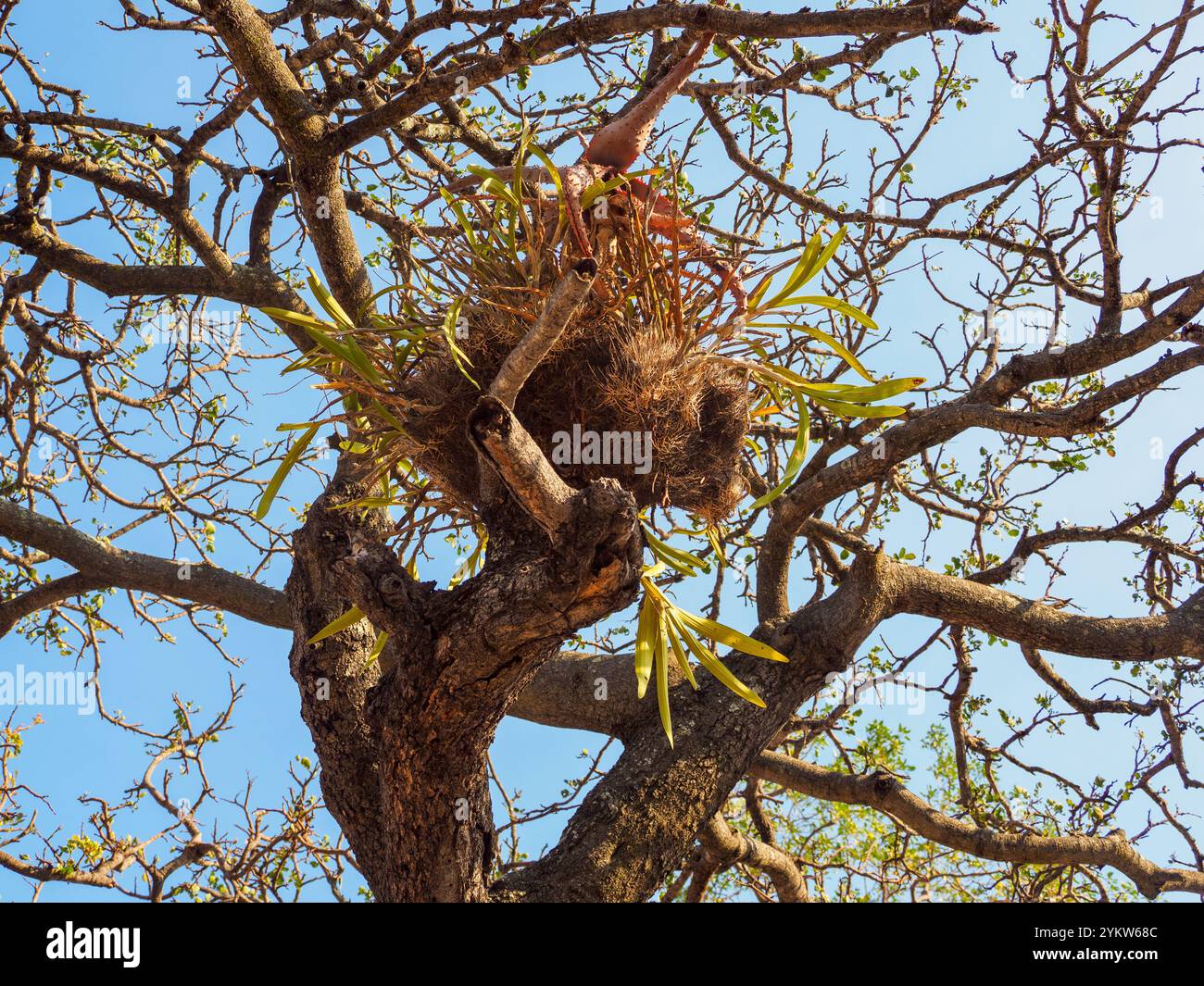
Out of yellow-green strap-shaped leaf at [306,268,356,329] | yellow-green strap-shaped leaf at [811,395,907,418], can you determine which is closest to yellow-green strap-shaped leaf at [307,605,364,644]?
yellow-green strap-shaped leaf at [306,268,356,329]

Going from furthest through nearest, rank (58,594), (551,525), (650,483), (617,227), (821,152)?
(821,152), (58,594), (650,483), (617,227), (551,525)

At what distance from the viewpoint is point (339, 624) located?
2348 millimetres

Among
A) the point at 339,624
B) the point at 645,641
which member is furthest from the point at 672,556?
the point at 339,624

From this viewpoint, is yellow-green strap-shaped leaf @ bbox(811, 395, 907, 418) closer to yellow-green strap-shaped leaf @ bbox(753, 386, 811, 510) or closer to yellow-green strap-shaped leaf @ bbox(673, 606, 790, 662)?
yellow-green strap-shaped leaf @ bbox(753, 386, 811, 510)

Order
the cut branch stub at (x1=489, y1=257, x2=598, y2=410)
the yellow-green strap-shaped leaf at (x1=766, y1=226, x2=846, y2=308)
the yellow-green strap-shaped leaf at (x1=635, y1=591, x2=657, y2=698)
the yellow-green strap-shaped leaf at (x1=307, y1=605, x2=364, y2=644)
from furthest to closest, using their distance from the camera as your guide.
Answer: the yellow-green strap-shaped leaf at (x1=307, y1=605, x2=364, y2=644) → the yellow-green strap-shaped leaf at (x1=766, y1=226, x2=846, y2=308) → the yellow-green strap-shaped leaf at (x1=635, y1=591, x2=657, y2=698) → the cut branch stub at (x1=489, y1=257, x2=598, y2=410)

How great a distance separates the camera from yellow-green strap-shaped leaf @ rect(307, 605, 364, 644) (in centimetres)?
229

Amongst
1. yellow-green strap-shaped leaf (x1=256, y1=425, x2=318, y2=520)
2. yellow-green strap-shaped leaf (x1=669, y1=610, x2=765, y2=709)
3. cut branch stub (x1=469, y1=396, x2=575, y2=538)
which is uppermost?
yellow-green strap-shaped leaf (x1=256, y1=425, x2=318, y2=520)

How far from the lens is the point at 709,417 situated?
2.04 m

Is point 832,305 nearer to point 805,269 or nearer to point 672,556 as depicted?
point 805,269

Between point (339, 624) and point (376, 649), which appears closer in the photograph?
point (339, 624)

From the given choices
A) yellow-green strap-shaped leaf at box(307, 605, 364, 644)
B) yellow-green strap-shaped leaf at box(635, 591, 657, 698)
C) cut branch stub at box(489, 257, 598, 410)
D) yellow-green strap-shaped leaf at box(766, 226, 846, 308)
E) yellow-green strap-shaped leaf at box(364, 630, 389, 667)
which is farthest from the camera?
yellow-green strap-shaped leaf at box(364, 630, 389, 667)

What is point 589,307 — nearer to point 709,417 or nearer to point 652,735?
point 709,417
